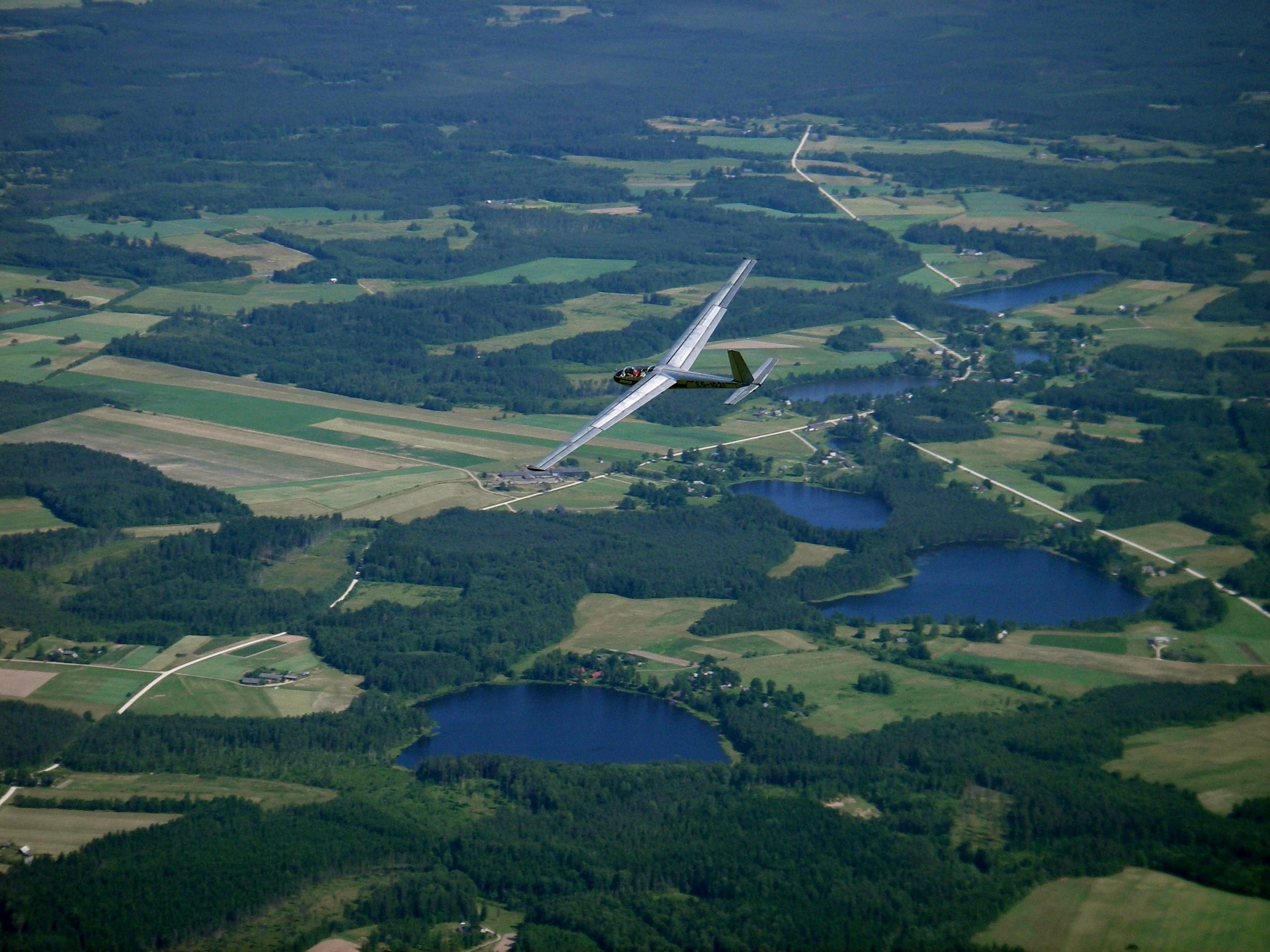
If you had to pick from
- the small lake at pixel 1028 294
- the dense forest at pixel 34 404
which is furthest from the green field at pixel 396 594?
the small lake at pixel 1028 294

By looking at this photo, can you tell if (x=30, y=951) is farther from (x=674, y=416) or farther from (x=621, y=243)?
(x=621, y=243)

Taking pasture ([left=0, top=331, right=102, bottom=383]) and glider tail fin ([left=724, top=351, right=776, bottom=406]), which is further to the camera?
pasture ([left=0, top=331, right=102, bottom=383])

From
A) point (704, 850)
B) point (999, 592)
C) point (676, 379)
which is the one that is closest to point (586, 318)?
point (999, 592)

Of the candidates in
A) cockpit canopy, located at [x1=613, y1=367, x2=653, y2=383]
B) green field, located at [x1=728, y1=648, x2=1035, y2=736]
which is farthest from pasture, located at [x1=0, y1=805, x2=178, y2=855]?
green field, located at [x1=728, y1=648, x2=1035, y2=736]

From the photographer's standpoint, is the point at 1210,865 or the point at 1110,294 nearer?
the point at 1210,865

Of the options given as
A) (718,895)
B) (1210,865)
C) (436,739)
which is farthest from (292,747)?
(1210,865)

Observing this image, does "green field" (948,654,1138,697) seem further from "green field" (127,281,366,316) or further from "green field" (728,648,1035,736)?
"green field" (127,281,366,316)
